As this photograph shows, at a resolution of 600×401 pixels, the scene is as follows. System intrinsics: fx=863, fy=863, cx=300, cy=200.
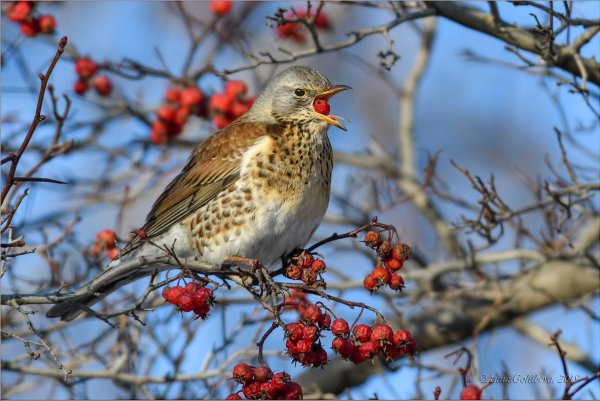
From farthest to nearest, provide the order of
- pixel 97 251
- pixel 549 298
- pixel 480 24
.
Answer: pixel 549 298 → pixel 97 251 → pixel 480 24

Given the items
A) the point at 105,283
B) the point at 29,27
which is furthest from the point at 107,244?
the point at 29,27

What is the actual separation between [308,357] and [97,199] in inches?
123

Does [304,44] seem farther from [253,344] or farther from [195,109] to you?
[253,344]

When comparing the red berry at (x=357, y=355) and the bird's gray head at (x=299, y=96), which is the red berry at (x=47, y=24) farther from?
the red berry at (x=357, y=355)

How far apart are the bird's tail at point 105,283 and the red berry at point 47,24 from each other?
1.73 metres

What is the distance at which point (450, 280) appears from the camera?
5.35 metres

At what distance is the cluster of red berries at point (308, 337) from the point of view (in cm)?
285

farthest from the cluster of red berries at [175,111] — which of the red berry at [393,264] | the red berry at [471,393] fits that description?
the red berry at [471,393]

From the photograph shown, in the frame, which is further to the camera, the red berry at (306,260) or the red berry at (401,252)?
the red berry at (306,260)

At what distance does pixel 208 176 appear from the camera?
176 inches

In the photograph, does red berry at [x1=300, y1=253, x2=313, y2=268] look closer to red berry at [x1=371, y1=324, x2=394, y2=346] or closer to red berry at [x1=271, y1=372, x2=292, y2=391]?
red berry at [x1=371, y1=324, x2=394, y2=346]

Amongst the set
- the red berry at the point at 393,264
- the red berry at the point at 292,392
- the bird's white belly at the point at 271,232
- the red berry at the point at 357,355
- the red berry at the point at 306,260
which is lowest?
the red berry at the point at 292,392

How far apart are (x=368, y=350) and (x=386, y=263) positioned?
364mm

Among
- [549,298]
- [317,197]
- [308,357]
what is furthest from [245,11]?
[308,357]
